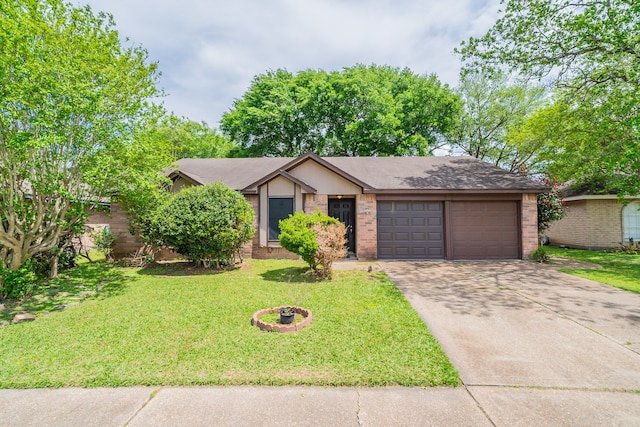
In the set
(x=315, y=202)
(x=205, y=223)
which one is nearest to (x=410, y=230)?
(x=315, y=202)

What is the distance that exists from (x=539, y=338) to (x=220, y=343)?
4.82m

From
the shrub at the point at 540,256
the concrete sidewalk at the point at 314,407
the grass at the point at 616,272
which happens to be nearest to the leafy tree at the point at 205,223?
the concrete sidewalk at the point at 314,407

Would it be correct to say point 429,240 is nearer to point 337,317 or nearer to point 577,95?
point 337,317

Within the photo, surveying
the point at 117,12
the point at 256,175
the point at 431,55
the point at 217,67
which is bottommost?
the point at 256,175

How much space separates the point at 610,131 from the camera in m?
11.9

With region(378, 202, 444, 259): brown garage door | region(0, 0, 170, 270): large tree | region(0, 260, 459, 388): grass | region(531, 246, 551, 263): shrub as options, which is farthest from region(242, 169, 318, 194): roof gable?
region(531, 246, 551, 263): shrub

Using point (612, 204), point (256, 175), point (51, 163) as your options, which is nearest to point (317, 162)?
point (256, 175)

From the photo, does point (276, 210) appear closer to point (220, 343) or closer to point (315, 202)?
point (315, 202)

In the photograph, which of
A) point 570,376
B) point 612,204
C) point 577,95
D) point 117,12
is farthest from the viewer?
point 612,204

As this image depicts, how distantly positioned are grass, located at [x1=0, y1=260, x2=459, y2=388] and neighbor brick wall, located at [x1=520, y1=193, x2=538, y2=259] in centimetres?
A: 779

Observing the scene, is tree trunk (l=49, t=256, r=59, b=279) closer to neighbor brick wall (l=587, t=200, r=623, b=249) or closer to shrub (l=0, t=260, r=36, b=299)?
shrub (l=0, t=260, r=36, b=299)

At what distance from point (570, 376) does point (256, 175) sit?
12101 mm

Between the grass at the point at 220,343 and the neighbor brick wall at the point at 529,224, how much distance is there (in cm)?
779

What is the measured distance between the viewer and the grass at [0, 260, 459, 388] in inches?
131
